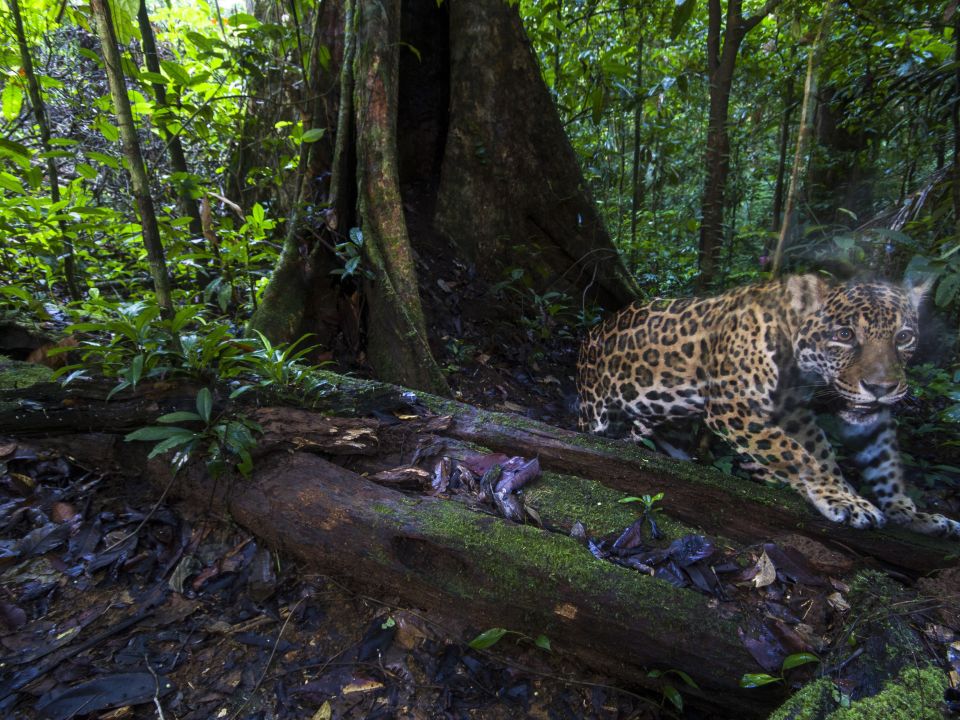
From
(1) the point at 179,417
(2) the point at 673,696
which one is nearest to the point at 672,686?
(2) the point at 673,696

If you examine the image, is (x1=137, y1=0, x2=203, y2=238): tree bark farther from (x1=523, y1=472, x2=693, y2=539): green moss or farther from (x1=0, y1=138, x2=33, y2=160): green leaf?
(x1=523, y1=472, x2=693, y2=539): green moss

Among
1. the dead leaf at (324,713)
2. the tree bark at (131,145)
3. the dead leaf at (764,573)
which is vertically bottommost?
A: the dead leaf at (324,713)

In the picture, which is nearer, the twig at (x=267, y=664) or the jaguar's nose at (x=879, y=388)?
the twig at (x=267, y=664)

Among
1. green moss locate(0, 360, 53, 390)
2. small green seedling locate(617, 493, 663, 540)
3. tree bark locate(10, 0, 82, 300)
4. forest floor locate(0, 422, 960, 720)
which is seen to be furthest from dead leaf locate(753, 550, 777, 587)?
tree bark locate(10, 0, 82, 300)

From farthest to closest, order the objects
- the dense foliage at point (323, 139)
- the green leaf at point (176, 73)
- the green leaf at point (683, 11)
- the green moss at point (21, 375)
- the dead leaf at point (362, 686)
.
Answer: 1. the dense foliage at point (323, 139)
2. the green leaf at point (683, 11)
3. the green leaf at point (176, 73)
4. the green moss at point (21, 375)
5. the dead leaf at point (362, 686)

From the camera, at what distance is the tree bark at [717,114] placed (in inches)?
233

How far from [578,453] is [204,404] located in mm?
2206

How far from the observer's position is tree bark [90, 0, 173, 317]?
2775 millimetres

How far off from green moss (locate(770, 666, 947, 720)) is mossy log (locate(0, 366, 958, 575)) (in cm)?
91

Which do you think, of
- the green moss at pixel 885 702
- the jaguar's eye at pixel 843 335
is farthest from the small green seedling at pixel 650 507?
the jaguar's eye at pixel 843 335

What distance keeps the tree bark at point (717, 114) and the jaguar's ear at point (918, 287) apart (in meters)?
2.90

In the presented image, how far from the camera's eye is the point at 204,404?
2.82 meters

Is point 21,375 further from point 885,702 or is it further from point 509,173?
point 509,173

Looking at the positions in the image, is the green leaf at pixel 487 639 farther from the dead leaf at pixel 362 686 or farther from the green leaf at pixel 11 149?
the green leaf at pixel 11 149
